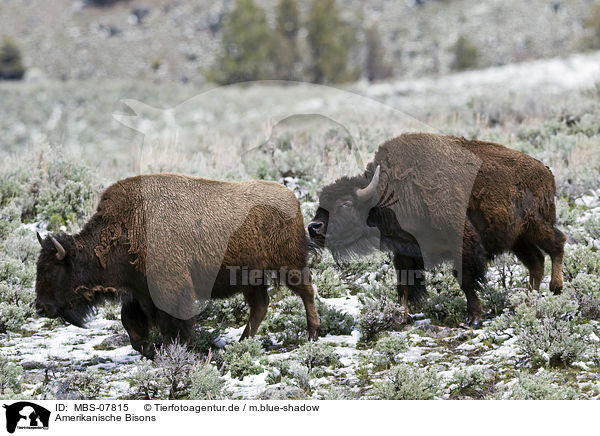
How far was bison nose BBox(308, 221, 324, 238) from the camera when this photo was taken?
626 centimetres

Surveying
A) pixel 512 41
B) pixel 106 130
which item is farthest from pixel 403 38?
pixel 106 130

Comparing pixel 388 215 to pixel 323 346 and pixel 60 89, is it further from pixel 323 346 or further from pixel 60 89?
pixel 60 89

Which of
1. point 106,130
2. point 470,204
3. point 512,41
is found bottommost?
point 106,130

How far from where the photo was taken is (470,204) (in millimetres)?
6270

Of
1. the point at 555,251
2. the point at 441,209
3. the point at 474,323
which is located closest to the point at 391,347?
the point at 474,323

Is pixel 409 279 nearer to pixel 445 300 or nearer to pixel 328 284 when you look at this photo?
pixel 445 300

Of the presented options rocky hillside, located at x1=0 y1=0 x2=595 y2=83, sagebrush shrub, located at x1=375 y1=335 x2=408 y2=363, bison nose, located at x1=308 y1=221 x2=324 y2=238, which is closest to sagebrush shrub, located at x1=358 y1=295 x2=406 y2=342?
sagebrush shrub, located at x1=375 y1=335 x2=408 y2=363

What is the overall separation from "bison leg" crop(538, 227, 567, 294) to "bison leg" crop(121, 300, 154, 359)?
4190 millimetres

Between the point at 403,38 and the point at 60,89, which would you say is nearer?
the point at 60,89

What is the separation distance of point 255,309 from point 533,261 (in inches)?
122

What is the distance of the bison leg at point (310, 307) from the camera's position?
613 cm

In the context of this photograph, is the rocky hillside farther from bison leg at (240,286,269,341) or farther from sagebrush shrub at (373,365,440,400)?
sagebrush shrub at (373,365,440,400)

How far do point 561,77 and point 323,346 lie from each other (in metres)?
25.2
